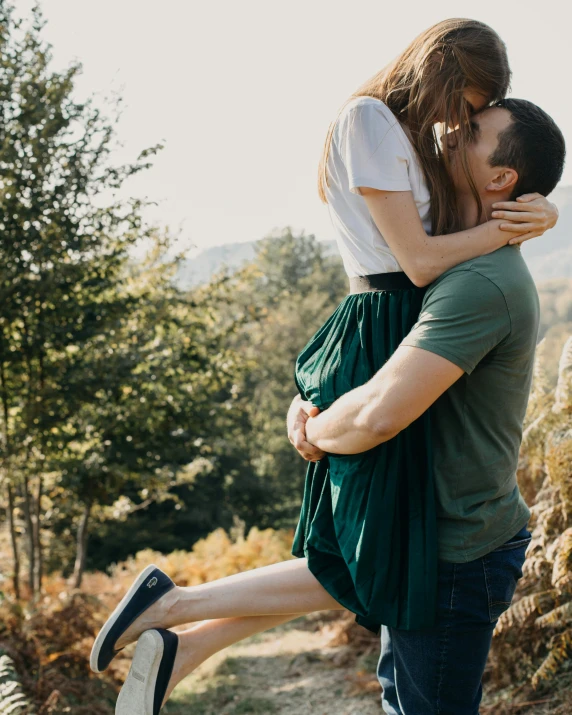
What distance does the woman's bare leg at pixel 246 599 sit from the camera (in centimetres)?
208

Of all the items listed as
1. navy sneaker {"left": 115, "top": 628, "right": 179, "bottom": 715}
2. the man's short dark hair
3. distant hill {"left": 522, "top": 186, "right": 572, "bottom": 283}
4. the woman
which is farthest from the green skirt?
distant hill {"left": 522, "top": 186, "right": 572, "bottom": 283}

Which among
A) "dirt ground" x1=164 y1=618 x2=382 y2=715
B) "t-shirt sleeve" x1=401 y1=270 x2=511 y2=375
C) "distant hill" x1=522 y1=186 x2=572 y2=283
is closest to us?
"t-shirt sleeve" x1=401 y1=270 x2=511 y2=375

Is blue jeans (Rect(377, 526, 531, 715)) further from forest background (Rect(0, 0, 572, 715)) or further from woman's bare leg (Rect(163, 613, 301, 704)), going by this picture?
forest background (Rect(0, 0, 572, 715))

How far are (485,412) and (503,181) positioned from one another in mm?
606

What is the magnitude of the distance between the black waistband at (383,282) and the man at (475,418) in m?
0.14

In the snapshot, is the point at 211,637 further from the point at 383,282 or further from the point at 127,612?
the point at 383,282

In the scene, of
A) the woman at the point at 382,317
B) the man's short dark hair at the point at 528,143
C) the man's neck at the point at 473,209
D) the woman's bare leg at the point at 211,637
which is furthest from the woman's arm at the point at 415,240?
the woman's bare leg at the point at 211,637

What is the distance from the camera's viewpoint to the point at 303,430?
2.11 metres

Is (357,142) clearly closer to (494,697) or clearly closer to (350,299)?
(350,299)

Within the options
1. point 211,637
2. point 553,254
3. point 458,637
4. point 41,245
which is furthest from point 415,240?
point 553,254

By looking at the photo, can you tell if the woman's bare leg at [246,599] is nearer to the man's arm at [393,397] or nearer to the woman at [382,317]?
the woman at [382,317]

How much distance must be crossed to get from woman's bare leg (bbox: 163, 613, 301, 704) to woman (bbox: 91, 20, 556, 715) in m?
0.06

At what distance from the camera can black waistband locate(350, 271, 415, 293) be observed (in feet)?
6.42

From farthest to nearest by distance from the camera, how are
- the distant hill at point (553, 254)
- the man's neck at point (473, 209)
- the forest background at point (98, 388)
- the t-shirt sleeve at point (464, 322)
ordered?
the distant hill at point (553, 254) → the forest background at point (98, 388) → the man's neck at point (473, 209) → the t-shirt sleeve at point (464, 322)
